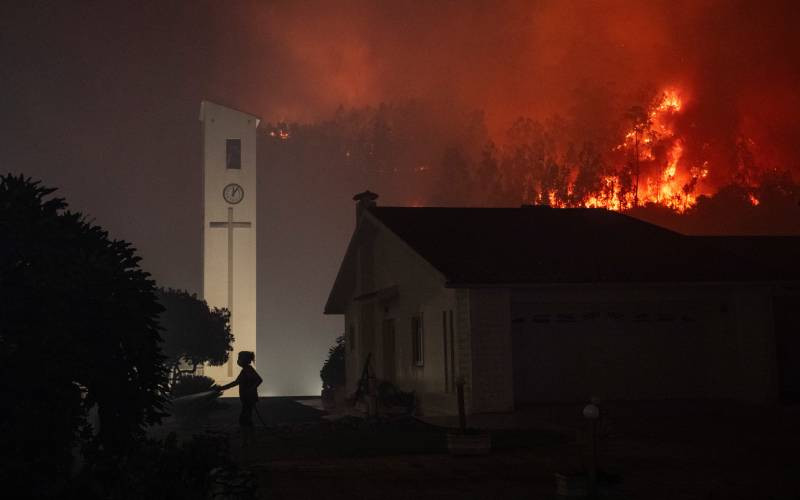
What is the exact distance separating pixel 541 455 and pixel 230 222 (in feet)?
157

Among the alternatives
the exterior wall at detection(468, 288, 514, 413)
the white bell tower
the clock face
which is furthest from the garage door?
the clock face

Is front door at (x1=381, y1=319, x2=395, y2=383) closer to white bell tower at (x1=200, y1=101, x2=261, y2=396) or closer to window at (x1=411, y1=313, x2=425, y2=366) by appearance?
window at (x1=411, y1=313, x2=425, y2=366)

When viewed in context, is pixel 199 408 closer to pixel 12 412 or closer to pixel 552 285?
pixel 552 285

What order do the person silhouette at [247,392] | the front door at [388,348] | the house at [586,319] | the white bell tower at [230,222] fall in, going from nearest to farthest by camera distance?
the person silhouette at [247,392], the house at [586,319], the front door at [388,348], the white bell tower at [230,222]

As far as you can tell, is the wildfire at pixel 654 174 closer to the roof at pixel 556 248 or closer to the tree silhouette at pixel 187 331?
the tree silhouette at pixel 187 331

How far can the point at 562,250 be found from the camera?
24.2 m

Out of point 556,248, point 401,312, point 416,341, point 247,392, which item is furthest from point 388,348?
point 247,392

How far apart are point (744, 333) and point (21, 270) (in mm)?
18210

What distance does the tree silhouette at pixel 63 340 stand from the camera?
8.41 metres

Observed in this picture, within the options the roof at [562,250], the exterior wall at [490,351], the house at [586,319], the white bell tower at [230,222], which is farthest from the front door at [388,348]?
the white bell tower at [230,222]

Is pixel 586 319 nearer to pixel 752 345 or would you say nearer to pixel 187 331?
pixel 752 345

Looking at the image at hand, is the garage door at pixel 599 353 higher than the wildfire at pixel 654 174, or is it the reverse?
the wildfire at pixel 654 174

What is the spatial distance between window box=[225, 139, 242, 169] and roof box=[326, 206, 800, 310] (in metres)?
36.6

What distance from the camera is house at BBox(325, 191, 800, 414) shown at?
21.5 m
